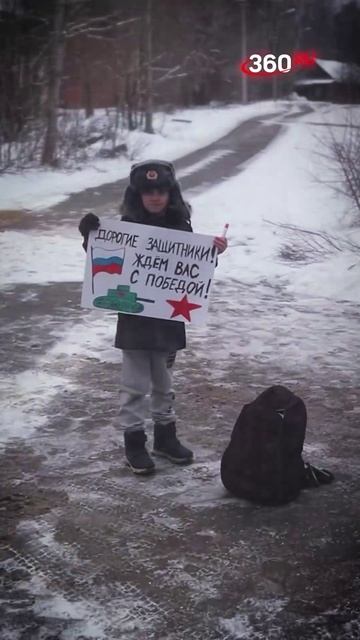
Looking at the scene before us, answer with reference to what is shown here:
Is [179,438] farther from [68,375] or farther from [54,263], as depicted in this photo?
[54,263]

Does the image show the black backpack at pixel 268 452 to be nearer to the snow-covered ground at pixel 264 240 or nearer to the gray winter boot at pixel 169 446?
the gray winter boot at pixel 169 446

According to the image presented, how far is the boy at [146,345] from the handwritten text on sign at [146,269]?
0.17 feet

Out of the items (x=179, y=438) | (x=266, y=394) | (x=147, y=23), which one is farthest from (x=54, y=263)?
(x=147, y=23)

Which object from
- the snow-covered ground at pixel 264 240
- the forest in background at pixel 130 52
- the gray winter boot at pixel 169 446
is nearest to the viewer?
the gray winter boot at pixel 169 446

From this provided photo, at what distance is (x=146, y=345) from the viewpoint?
3.99m

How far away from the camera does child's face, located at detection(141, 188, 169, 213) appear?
154 inches

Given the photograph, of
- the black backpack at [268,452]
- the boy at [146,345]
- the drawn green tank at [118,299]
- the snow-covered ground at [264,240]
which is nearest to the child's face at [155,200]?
the boy at [146,345]

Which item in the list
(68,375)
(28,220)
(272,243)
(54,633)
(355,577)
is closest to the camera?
(54,633)

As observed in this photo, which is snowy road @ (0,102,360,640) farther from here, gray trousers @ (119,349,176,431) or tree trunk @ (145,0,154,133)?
tree trunk @ (145,0,154,133)

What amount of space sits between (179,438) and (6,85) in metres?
17.6

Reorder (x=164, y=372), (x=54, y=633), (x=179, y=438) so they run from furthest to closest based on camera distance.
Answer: (x=179, y=438) < (x=164, y=372) < (x=54, y=633)

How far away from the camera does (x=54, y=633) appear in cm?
270

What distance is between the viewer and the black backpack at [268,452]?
3637 mm

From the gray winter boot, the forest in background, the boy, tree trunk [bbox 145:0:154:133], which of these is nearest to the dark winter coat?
the boy
